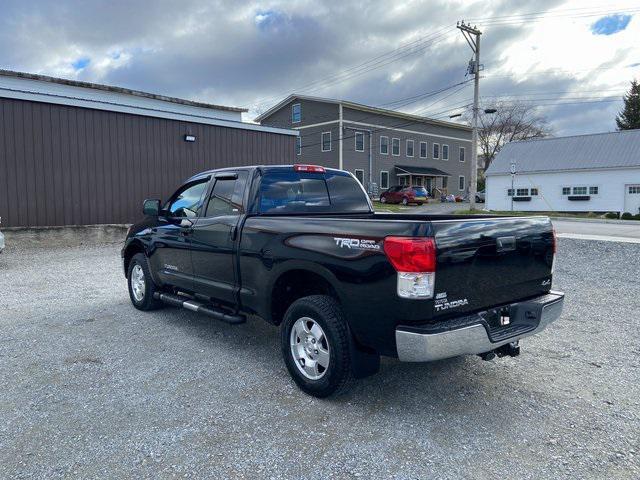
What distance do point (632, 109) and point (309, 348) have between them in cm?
5848

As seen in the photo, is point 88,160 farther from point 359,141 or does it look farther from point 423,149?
point 423,149

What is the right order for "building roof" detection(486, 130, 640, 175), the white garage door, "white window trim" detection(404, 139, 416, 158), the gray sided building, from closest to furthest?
1. the white garage door
2. "building roof" detection(486, 130, 640, 175)
3. the gray sided building
4. "white window trim" detection(404, 139, 416, 158)

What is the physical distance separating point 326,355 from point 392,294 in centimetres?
84

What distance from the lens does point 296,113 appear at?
132 ft

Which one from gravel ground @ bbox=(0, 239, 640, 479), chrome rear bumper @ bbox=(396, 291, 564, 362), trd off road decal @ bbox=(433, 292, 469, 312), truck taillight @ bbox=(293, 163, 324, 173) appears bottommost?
gravel ground @ bbox=(0, 239, 640, 479)

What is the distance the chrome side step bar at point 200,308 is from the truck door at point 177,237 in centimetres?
16

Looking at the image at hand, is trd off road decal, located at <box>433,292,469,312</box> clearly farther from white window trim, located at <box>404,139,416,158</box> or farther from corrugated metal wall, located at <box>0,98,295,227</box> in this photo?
white window trim, located at <box>404,139,416,158</box>

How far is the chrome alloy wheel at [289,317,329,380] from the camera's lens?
3.61 m

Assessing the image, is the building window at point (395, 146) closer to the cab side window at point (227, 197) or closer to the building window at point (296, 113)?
the building window at point (296, 113)

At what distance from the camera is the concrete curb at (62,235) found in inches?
491

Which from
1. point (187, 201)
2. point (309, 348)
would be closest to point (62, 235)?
point (187, 201)

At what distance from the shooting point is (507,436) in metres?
3.10

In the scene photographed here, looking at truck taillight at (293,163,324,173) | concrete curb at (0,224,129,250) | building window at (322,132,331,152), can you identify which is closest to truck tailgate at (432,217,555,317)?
truck taillight at (293,163,324,173)

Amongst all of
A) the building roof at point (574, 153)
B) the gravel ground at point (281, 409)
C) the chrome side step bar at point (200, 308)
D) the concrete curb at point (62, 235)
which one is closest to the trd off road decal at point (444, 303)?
the gravel ground at point (281, 409)
